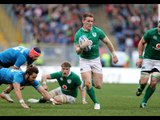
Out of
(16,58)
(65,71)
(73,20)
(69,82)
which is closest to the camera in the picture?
(16,58)

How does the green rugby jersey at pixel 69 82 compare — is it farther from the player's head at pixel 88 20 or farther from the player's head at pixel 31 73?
the player's head at pixel 31 73

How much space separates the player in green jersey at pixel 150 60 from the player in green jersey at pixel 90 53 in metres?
1.04

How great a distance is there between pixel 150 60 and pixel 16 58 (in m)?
4.04

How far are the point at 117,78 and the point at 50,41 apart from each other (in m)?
8.84

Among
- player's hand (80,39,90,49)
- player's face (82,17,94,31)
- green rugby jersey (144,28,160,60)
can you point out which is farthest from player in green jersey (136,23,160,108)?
player's hand (80,39,90,49)

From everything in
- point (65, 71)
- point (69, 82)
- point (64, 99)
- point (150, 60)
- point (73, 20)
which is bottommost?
point (64, 99)

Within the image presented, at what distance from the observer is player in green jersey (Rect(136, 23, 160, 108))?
52.1ft

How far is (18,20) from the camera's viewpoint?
37.6 m

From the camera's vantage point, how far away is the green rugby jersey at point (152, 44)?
1588cm

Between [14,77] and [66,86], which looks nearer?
[14,77]

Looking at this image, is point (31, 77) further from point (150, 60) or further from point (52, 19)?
point (52, 19)

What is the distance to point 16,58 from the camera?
56.6 feet

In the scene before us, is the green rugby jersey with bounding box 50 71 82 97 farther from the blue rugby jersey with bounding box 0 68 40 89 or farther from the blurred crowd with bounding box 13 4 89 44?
the blurred crowd with bounding box 13 4 89 44

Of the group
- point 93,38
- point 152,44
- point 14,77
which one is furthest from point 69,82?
point 152,44
